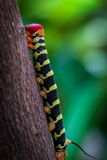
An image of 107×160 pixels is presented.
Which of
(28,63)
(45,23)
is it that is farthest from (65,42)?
(28,63)

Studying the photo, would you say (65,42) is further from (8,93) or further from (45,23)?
(8,93)

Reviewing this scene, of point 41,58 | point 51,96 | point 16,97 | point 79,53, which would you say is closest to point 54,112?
point 51,96

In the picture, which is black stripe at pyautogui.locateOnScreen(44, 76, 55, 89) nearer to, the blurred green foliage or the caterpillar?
the caterpillar

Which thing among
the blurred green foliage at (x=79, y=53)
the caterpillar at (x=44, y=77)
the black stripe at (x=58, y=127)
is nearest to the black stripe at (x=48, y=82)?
the caterpillar at (x=44, y=77)

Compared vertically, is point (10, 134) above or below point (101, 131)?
above

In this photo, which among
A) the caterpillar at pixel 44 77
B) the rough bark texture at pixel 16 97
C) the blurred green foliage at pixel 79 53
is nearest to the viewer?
the rough bark texture at pixel 16 97

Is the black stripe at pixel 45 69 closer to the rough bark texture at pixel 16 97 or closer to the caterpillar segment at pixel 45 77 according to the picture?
the caterpillar segment at pixel 45 77
